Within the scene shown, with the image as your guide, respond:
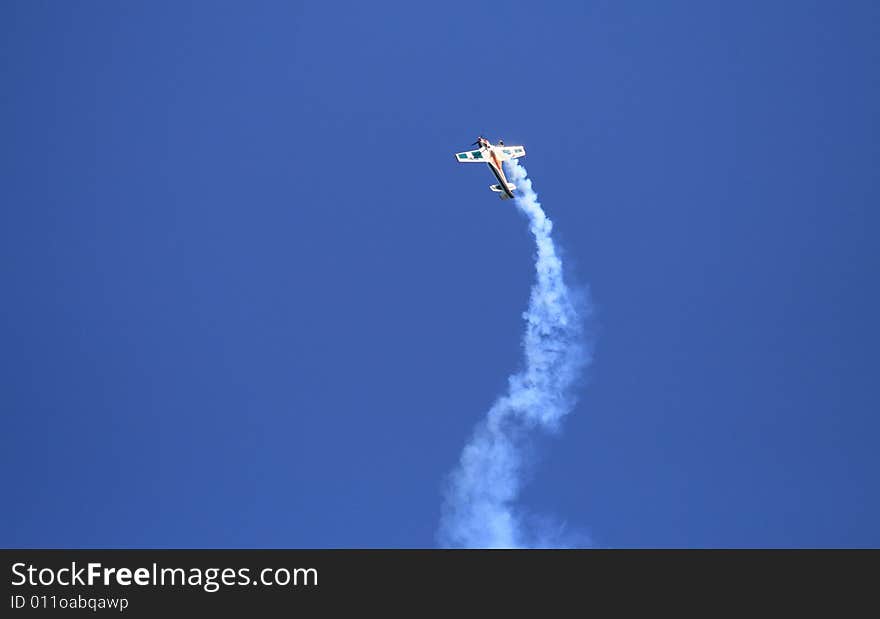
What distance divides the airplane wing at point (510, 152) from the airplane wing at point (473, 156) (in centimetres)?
278

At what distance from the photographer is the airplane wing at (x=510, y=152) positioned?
119 metres

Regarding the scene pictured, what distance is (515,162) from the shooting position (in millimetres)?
121000

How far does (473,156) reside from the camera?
116875 mm

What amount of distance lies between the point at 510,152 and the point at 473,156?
592 centimetres

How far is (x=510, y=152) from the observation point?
11988 centimetres

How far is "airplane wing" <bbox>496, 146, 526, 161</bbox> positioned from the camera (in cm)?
11881

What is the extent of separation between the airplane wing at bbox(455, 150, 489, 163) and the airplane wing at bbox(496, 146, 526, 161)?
110 inches
